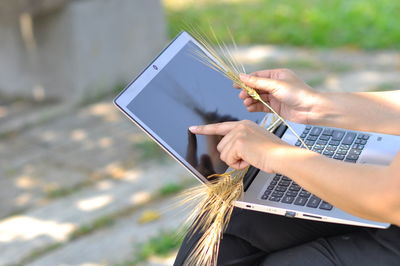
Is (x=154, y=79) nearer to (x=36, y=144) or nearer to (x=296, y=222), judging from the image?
(x=296, y=222)

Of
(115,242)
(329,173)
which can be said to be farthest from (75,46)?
(329,173)

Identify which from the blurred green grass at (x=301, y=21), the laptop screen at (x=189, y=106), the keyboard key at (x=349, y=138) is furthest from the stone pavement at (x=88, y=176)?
the keyboard key at (x=349, y=138)

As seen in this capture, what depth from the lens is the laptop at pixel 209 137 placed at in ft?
6.34

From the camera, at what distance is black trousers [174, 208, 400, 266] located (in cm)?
189

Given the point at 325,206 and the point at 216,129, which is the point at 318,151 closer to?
the point at 325,206

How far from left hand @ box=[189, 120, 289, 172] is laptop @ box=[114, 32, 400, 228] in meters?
0.16

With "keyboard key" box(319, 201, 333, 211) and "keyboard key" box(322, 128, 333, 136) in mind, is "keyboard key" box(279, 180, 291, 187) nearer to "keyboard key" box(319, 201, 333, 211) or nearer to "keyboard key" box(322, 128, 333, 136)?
"keyboard key" box(319, 201, 333, 211)

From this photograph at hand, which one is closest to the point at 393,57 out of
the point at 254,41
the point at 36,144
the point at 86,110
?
the point at 254,41

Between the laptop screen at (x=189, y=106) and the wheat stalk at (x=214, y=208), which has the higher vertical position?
the laptop screen at (x=189, y=106)

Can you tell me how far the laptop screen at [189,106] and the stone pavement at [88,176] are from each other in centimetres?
112

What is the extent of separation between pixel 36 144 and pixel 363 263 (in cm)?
307

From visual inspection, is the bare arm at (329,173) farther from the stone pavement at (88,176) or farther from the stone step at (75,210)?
the stone step at (75,210)

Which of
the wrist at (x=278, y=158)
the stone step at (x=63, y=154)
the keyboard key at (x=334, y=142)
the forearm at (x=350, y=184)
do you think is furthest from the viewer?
the stone step at (x=63, y=154)

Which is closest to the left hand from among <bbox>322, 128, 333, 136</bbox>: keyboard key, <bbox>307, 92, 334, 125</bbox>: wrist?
<bbox>307, 92, 334, 125</bbox>: wrist
